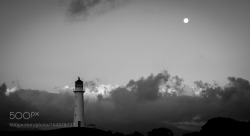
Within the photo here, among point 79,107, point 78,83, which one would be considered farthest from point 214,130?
point 78,83

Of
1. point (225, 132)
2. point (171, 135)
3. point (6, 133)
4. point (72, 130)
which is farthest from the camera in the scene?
point (171, 135)

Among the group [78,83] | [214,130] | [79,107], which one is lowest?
[214,130]

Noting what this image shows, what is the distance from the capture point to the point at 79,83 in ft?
256

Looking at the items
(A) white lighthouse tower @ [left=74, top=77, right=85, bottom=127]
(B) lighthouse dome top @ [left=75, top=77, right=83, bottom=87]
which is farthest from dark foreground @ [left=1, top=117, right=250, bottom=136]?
(B) lighthouse dome top @ [left=75, top=77, right=83, bottom=87]

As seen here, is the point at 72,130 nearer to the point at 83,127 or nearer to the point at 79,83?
the point at 83,127

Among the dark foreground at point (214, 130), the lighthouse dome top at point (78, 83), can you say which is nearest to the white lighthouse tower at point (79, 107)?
the lighthouse dome top at point (78, 83)

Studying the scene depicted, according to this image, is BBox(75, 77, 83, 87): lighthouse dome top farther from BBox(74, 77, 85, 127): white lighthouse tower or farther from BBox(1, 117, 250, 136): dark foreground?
BBox(1, 117, 250, 136): dark foreground

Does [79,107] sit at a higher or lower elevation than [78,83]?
lower

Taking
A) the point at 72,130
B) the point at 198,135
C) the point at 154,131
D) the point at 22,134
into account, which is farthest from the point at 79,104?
the point at 154,131

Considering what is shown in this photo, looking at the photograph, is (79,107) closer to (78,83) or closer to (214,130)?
(78,83)

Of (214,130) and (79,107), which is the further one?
(214,130)

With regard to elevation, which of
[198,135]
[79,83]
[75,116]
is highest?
[79,83]

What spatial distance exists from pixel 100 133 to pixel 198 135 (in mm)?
27301

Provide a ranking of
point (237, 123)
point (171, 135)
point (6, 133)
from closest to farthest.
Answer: point (6, 133) → point (237, 123) → point (171, 135)
